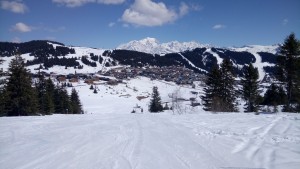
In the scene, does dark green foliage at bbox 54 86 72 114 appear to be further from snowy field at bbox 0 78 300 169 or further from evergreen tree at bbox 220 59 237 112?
snowy field at bbox 0 78 300 169

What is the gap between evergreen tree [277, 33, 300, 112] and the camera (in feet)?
104

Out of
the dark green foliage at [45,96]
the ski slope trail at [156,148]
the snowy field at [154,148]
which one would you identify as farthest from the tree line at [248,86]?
the dark green foliage at [45,96]

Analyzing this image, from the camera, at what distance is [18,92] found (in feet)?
113

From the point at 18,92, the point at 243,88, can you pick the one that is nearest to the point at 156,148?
the point at 18,92

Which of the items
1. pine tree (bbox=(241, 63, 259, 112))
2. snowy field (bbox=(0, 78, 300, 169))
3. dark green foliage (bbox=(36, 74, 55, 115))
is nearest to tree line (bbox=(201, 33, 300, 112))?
pine tree (bbox=(241, 63, 259, 112))

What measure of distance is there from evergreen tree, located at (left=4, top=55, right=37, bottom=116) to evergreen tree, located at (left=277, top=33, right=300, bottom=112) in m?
29.0

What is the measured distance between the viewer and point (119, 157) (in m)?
7.77

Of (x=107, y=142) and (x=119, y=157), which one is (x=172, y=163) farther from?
(x=107, y=142)

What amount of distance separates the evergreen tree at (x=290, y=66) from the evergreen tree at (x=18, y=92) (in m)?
29.0

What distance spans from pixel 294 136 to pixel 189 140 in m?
3.51

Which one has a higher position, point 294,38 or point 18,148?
point 294,38

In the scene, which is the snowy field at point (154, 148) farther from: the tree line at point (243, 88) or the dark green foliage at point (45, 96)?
the dark green foliage at point (45, 96)

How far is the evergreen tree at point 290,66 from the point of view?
31.5 meters

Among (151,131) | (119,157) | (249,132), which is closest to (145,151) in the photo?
(119,157)
